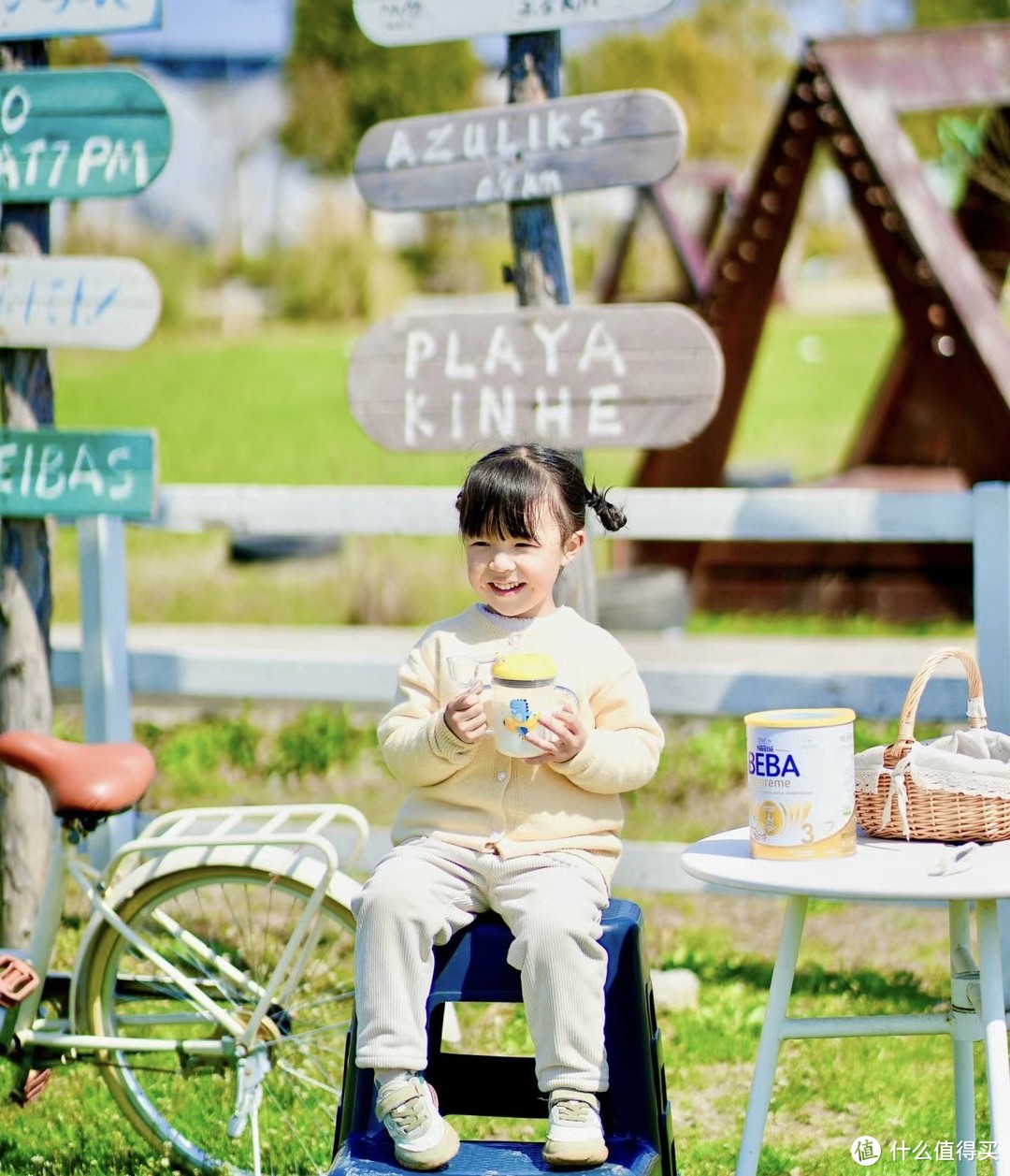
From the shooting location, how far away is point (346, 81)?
41906mm

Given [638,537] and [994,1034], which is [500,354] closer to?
A: [638,537]

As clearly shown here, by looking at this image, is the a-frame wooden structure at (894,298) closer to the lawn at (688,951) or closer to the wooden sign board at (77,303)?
the lawn at (688,951)

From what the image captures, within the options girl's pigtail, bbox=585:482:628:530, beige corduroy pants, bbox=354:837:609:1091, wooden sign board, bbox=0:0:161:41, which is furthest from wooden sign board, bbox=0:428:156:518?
beige corduroy pants, bbox=354:837:609:1091

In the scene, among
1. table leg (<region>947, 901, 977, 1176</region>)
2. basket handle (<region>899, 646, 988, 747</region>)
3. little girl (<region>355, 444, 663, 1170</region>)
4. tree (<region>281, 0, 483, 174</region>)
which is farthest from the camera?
tree (<region>281, 0, 483, 174</region>)

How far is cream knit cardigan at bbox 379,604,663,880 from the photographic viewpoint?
2846mm

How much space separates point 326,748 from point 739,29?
40012 millimetres

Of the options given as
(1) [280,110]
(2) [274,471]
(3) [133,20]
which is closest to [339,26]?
(1) [280,110]

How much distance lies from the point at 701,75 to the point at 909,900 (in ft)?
129

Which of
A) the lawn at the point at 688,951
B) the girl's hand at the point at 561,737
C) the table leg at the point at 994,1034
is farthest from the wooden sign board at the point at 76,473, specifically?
the table leg at the point at 994,1034

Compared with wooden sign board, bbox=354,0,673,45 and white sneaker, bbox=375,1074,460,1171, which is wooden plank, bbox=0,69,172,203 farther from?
white sneaker, bbox=375,1074,460,1171

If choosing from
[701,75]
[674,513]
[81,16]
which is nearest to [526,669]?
[674,513]

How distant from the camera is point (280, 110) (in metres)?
42.8

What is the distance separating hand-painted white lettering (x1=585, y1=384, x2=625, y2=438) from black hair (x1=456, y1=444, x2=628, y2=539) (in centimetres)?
109

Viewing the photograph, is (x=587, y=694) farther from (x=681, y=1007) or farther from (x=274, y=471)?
(x=274, y=471)
